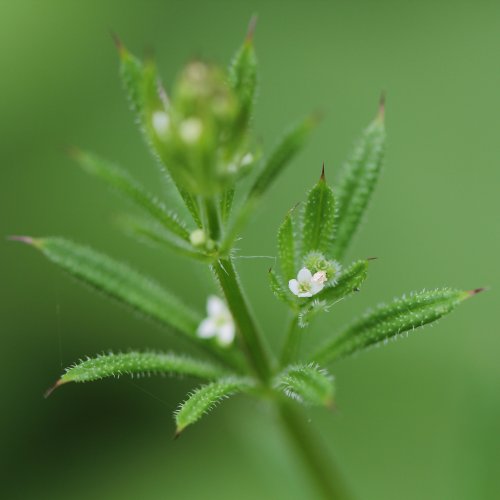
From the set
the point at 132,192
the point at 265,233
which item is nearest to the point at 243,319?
the point at 132,192

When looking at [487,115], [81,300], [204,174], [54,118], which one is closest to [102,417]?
[81,300]

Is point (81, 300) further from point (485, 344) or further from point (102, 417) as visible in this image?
point (485, 344)

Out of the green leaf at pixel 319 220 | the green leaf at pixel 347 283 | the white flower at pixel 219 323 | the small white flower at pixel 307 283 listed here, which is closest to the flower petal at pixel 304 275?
the small white flower at pixel 307 283

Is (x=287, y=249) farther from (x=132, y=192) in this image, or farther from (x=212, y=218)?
(x=132, y=192)

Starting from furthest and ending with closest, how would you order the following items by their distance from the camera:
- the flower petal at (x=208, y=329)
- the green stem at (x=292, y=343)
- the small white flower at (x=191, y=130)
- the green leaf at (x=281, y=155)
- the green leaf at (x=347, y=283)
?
the green stem at (x=292, y=343) → the green leaf at (x=281, y=155) → the green leaf at (x=347, y=283) → the flower petal at (x=208, y=329) → the small white flower at (x=191, y=130)

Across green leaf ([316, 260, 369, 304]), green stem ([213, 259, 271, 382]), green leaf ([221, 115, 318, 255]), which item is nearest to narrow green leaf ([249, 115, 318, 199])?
green leaf ([221, 115, 318, 255])

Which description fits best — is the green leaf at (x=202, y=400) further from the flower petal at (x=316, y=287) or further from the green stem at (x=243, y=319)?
the flower petal at (x=316, y=287)

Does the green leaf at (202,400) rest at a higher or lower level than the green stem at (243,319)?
lower
